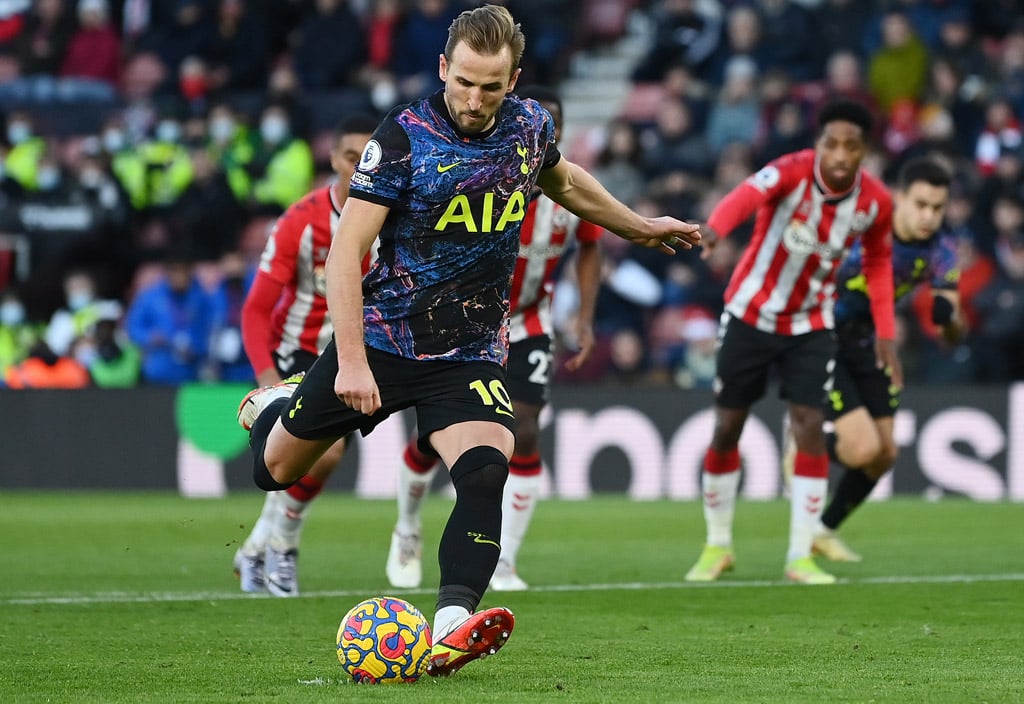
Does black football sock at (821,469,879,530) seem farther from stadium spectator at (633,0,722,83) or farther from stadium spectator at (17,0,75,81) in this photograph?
stadium spectator at (17,0,75,81)

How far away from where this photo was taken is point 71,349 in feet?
60.4

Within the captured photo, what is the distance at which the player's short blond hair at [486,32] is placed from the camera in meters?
5.86

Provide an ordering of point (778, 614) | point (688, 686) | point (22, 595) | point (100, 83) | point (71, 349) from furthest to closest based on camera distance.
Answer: point (100, 83) < point (71, 349) < point (22, 595) < point (778, 614) < point (688, 686)

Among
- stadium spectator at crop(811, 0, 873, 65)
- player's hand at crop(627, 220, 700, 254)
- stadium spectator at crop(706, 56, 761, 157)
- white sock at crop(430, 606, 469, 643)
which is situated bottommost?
white sock at crop(430, 606, 469, 643)

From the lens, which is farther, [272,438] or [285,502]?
[285,502]

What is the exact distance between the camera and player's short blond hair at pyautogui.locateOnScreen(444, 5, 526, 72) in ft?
19.2

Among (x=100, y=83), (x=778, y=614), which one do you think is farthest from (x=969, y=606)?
(x=100, y=83)

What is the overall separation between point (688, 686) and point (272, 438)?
5.67ft

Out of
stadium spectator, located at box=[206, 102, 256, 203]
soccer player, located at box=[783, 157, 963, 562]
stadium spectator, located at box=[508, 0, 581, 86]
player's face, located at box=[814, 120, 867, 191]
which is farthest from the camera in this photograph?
stadium spectator, located at box=[508, 0, 581, 86]

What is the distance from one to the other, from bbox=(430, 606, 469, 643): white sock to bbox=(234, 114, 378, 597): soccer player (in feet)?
10.3

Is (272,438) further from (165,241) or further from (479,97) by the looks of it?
(165,241)

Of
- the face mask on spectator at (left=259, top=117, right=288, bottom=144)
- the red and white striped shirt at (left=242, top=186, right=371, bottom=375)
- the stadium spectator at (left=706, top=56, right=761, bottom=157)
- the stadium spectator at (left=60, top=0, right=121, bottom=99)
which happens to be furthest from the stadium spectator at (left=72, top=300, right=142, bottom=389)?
the red and white striped shirt at (left=242, top=186, right=371, bottom=375)

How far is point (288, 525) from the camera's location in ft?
29.7

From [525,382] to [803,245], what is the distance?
1683 mm
